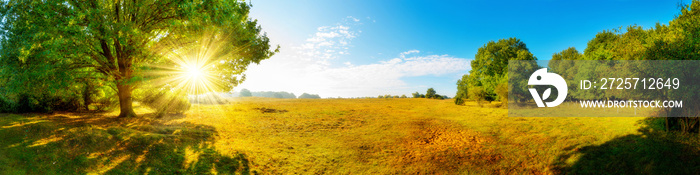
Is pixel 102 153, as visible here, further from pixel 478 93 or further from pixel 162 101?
pixel 478 93

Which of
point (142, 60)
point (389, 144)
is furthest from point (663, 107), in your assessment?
point (142, 60)

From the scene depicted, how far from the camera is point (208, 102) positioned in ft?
132

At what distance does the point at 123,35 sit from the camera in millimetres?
13406

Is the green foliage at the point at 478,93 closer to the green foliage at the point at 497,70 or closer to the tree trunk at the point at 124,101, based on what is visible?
the green foliage at the point at 497,70

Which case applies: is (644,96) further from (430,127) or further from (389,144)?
(389,144)

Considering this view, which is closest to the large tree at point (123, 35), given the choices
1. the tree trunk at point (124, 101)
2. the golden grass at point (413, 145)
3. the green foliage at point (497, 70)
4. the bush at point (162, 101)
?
the tree trunk at point (124, 101)

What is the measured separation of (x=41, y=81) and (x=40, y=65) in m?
1.47

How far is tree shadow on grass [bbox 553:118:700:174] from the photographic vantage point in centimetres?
1062

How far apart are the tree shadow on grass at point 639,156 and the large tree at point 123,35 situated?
20.8 m

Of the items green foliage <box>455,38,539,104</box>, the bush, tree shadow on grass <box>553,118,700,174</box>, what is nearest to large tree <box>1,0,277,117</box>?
the bush

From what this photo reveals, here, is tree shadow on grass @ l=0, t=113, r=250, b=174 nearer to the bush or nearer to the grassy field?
the grassy field

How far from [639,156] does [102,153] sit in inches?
918

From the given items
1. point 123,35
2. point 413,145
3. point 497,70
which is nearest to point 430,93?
point 497,70

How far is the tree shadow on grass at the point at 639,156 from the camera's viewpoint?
10.6m
